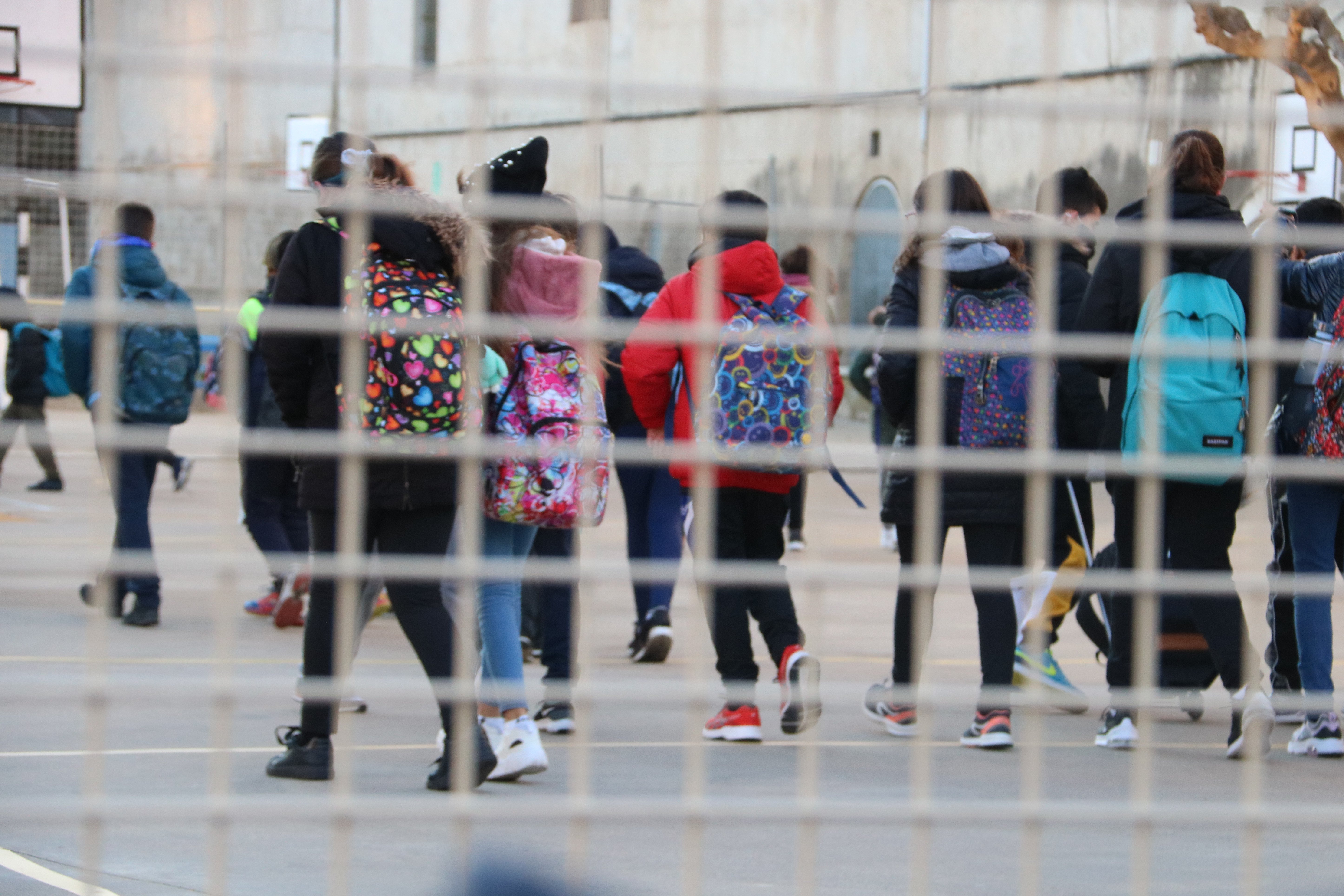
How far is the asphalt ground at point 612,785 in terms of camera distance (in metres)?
2.03

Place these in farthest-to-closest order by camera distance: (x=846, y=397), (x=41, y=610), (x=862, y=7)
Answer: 1. (x=846, y=397)
2. (x=41, y=610)
3. (x=862, y=7)

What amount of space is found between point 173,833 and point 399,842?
564 mm

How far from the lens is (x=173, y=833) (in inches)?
151

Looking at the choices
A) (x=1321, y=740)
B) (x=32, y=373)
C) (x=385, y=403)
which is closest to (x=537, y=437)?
(x=385, y=403)

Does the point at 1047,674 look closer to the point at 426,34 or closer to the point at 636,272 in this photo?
the point at 636,272

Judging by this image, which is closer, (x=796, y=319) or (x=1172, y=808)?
(x=1172, y=808)

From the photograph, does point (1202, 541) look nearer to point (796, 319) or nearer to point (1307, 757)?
point (1307, 757)

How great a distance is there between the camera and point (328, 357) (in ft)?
13.9

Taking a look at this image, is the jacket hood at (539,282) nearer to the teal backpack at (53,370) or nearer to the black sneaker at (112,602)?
the black sneaker at (112,602)

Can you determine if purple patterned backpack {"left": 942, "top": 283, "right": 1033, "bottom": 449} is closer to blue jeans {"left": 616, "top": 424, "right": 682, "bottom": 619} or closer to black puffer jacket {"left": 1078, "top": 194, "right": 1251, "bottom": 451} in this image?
black puffer jacket {"left": 1078, "top": 194, "right": 1251, "bottom": 451}

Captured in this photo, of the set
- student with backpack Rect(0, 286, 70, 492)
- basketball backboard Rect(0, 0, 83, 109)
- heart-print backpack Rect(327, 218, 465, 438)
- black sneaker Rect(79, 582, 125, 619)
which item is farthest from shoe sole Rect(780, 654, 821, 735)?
student with backpack Rect(0, 286, 70, 492)

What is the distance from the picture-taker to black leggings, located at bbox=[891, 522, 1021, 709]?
5.10m

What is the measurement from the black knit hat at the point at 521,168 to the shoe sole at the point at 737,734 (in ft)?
7.19

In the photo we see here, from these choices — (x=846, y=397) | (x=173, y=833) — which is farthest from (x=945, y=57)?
(x=846, y=397)
